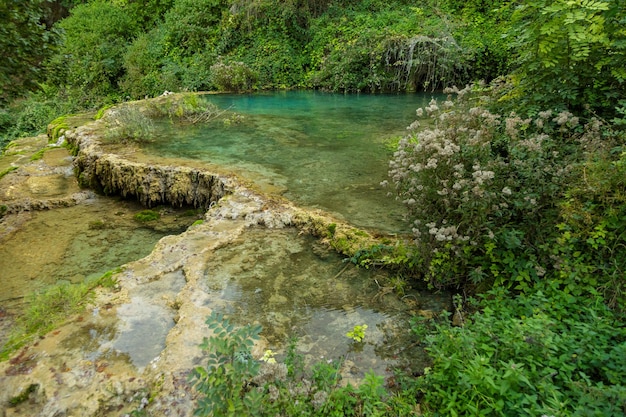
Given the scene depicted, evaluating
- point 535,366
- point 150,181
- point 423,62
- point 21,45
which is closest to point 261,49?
point 423,62

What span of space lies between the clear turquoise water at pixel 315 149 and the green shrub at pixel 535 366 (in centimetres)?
234

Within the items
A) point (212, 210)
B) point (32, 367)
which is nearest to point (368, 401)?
point (32, 367)

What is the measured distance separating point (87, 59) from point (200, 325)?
20.8 m

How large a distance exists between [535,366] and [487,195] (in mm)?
1542

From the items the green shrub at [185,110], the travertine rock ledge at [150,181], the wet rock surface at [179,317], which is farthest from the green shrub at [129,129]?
the wet rock surface at [179,317]

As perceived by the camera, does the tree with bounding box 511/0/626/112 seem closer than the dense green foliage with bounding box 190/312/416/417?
No

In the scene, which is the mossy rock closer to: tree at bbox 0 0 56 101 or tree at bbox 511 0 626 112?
tree at bbox 0 0 56 101

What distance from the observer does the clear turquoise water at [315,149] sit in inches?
235

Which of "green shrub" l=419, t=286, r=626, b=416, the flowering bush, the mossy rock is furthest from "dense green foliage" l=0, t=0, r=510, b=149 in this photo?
"green shrub" l=419, t=286, r=626, b=416

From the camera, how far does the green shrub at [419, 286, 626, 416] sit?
231cm

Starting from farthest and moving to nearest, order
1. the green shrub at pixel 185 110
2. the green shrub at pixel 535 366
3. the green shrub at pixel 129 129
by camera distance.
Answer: the green shrub at pixel 185 110
the green shrub at pixel 129 129
the green shrub at pixel 535 366

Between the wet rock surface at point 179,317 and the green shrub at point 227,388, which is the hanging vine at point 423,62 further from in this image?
the green shrub at point 227,388

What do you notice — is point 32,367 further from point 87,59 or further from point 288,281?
point 87,59

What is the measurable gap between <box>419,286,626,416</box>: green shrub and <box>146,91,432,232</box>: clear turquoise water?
7.67ft
